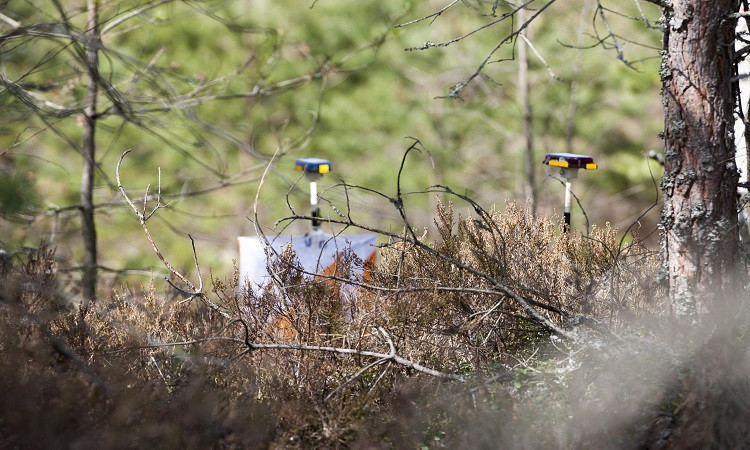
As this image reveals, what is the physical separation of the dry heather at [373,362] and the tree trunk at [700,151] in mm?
325

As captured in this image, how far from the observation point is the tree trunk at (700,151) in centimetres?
391

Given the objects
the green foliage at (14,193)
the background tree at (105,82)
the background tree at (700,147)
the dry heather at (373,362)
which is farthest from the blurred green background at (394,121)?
the green foliage at (14,193)

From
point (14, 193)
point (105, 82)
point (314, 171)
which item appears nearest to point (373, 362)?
point (14, 193)

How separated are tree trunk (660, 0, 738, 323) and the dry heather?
32 cm

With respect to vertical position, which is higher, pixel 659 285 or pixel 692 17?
pixel 692 17

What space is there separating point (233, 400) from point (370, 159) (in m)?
12.6

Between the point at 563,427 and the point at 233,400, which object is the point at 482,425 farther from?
the point at 233,400

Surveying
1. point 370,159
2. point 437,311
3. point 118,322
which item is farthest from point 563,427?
point 370,159

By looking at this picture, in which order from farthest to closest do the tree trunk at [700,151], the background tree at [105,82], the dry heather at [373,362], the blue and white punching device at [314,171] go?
the blue and white punching device at [314,171] < the background tree at [105,82] < the tree trunk at [700,151] < the dry heather at [373,362]

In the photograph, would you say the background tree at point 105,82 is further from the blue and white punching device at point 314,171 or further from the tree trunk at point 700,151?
the tree trunk at point 700,151

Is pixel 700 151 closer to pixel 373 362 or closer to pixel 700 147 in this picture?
pixel 700 147

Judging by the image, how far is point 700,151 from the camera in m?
3.91

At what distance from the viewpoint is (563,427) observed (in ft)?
11.2

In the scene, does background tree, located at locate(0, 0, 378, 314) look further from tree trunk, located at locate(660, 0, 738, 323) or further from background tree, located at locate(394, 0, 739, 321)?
tree trunk, located at locate(660, 0, 738, 323)
